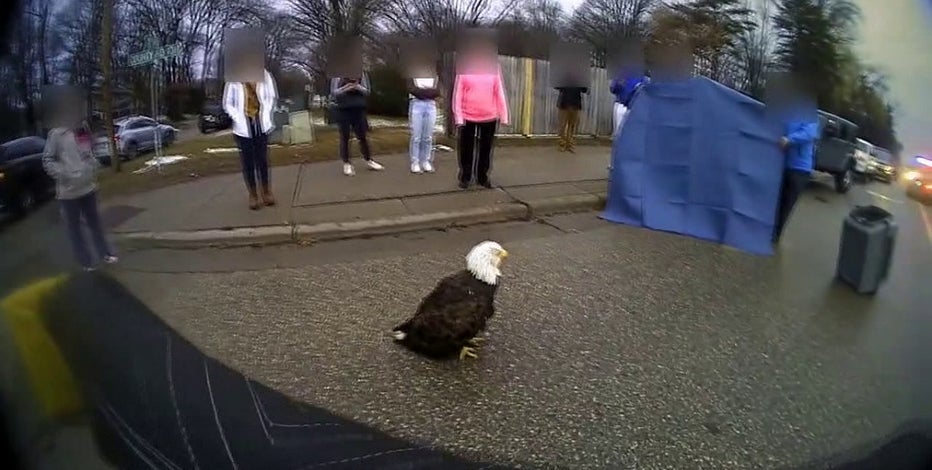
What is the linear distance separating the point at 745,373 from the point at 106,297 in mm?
1060

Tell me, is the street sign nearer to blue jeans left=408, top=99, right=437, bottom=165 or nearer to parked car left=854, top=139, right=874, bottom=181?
blue jeans left=408, top=99, right=437, bottom=165

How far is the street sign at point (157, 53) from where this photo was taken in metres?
1.05


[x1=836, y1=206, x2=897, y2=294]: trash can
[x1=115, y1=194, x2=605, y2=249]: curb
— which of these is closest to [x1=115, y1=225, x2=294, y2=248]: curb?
[x1=115, y1=194, x2=605, y2=249]: curb

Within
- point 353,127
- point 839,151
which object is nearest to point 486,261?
point 353,127

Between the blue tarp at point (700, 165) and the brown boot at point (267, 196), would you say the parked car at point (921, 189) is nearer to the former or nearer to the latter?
the blue tarp at point (700, 165)

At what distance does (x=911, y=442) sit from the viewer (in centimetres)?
128

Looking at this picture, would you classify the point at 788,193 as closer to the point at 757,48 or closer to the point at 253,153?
the point at 757,48

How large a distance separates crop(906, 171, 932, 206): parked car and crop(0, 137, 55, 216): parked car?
1.36 metres

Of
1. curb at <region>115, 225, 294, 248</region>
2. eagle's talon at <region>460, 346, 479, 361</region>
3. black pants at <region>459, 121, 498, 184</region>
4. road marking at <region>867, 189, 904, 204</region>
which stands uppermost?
black pants at <region>459, 121, 498, 184</region>

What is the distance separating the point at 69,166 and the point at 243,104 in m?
0.31

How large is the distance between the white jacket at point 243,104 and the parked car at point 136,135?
4.2 inches

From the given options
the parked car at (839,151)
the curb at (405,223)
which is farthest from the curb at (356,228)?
the parked car at (839,151)

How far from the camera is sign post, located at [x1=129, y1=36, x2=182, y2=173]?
3.45 ft

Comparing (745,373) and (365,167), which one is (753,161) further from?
(365,167)
